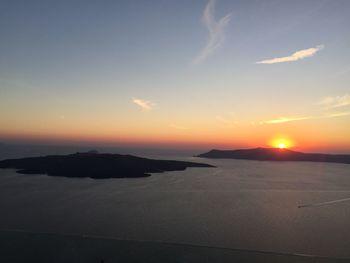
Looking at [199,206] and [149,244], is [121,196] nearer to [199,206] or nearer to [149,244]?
[199,206]

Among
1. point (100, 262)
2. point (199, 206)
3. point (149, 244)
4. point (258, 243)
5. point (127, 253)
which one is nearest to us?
point (100, 262)

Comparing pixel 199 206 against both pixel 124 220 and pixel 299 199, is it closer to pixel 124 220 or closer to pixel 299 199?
pixel 124 220

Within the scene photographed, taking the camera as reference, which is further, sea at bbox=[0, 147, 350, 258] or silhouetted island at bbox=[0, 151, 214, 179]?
silhouetted island at bbox=[0, 151, 214, 179]

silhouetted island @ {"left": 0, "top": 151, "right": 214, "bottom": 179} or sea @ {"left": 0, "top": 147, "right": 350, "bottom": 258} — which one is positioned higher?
silhouetted island @ {"left": 0, "top": 151, "right": 214, "bottom": 179}

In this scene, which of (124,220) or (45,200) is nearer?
(124,220)

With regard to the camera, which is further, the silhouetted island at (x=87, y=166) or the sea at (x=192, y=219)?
the silhouetted island at (x=87, y=166)

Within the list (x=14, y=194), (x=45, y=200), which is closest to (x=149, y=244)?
(x=45, y=200)

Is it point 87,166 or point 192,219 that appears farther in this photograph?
point 87,166

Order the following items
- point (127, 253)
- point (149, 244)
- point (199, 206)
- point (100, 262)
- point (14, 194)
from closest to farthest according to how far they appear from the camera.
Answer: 1. point (100, 262)
2. point (127, 253)
3. point (149, 244)
4. point (199, 206)
5. point (14, 194)

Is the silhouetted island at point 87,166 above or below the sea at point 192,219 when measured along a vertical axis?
above

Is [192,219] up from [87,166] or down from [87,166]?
down
